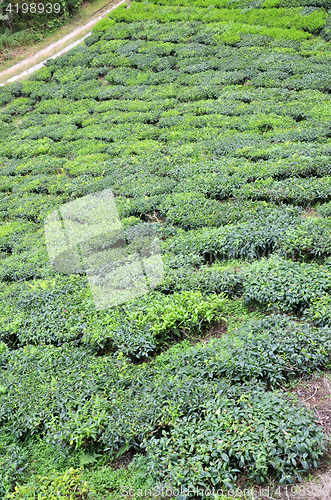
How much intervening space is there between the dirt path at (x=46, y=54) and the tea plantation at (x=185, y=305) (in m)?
9.78

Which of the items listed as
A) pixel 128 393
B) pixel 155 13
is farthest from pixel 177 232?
pixel 155 13

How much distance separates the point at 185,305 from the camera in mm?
6426

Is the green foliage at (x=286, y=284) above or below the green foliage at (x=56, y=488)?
above

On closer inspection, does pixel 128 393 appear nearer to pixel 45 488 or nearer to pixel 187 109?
pixel 45 488

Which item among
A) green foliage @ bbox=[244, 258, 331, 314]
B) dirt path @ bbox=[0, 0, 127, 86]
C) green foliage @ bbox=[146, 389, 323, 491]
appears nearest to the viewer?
green foliage @ bbox=[146, 389, 323, 491]

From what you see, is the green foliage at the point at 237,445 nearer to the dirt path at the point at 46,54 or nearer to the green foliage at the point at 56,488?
the green foliage at the point at 56,488

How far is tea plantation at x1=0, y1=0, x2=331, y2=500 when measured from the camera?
4.62 meters

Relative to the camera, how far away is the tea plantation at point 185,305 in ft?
15.2

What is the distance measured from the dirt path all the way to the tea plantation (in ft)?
32.1

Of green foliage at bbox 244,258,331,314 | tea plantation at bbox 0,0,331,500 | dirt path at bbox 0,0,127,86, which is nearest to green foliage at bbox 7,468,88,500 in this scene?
tea plantation at bbox 0,0,331,500

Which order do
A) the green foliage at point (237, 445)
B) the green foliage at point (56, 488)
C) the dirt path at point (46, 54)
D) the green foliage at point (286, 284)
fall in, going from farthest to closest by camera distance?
the dirt path at point (46, 54), the green foliage at point (286, 284), the green foliage at point (56, 488), the green foliage at point (237, 445)

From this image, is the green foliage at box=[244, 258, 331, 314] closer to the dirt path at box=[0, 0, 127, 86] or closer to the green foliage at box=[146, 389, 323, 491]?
the green foliage at box=[146, 389, 323, 491]

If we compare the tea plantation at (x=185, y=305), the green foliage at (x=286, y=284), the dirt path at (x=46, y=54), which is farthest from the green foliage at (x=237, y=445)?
the dirt path at (x=46, y=54)

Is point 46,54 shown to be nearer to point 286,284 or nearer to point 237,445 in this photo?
point 286,284
